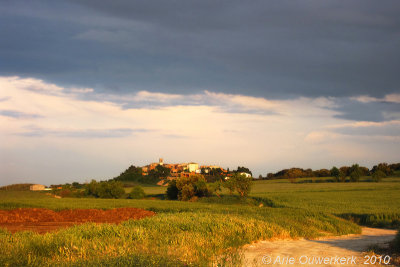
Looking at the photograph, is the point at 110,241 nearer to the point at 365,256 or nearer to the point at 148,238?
the point at 148,238

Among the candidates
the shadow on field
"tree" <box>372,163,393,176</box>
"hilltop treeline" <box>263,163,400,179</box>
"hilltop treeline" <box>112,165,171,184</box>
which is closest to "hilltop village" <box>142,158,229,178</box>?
"hilltop treeline" <box>112,165,171,184</box>

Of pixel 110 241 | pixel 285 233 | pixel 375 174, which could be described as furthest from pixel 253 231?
pixel 375 174

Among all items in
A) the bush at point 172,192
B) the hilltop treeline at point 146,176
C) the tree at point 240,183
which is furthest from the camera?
the hilltop treeline at point 146,176

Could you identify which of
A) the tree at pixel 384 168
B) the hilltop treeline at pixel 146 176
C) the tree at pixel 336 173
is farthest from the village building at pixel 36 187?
the tree at pixel 384 168

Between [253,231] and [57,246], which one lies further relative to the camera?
[253,231]

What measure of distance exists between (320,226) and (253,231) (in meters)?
5.76

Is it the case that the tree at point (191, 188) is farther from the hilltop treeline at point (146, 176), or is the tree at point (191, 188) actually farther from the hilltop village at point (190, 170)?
the hilltop treeline at point (146, 176)

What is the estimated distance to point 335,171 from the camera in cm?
7712

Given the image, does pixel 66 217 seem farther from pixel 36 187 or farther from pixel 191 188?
pixel 36 187

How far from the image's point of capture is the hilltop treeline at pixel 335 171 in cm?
7769

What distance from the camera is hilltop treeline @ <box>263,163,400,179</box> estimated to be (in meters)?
77.7

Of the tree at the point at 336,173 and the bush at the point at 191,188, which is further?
the tree at the point at 336,173

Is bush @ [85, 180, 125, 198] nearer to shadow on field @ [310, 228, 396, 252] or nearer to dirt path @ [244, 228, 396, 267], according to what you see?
shadow on field @ [310, 228, 396, 252]

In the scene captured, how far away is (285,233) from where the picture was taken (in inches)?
543
